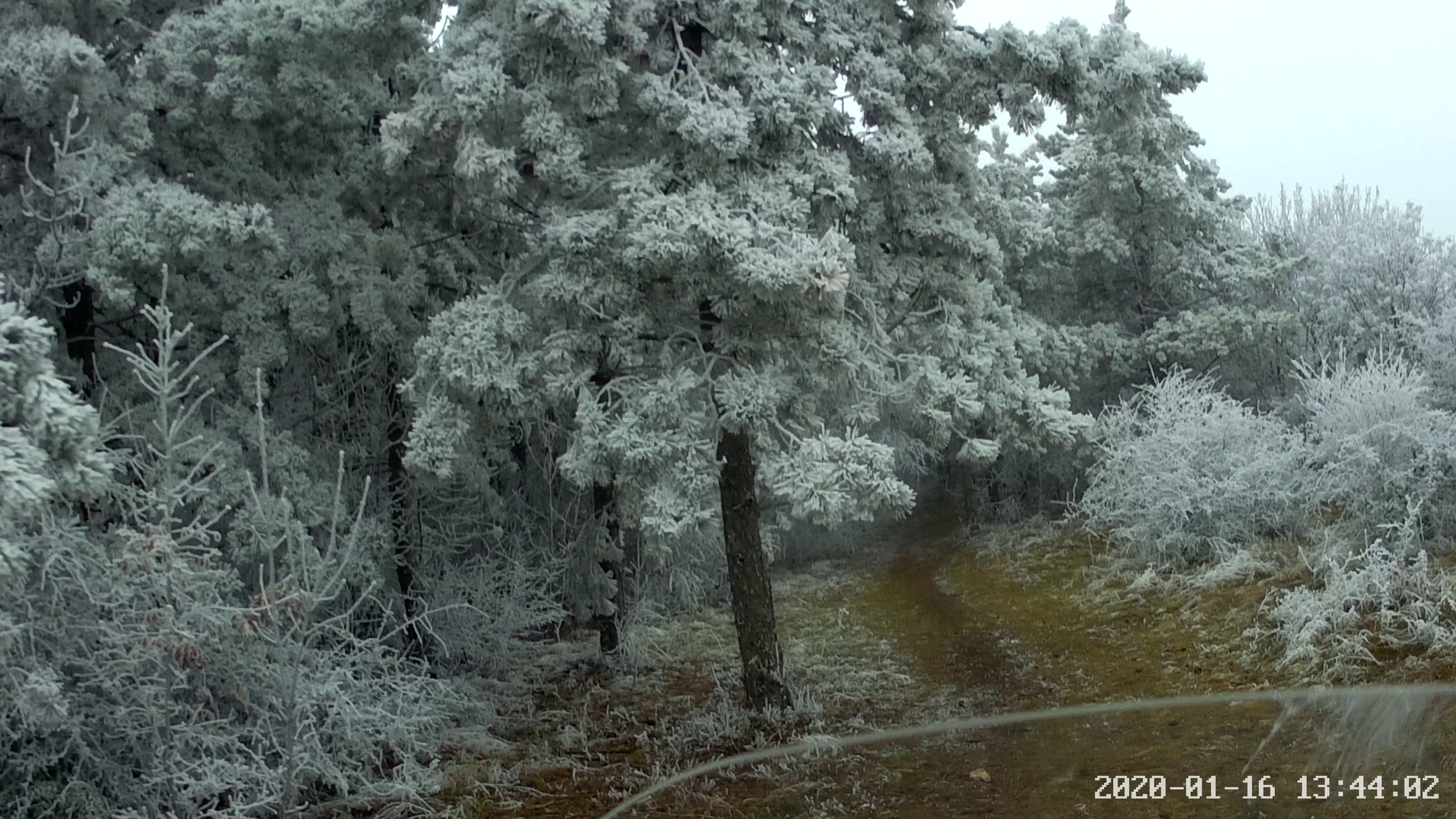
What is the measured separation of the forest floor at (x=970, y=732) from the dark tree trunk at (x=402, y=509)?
1.35m

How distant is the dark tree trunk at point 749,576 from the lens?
891cm

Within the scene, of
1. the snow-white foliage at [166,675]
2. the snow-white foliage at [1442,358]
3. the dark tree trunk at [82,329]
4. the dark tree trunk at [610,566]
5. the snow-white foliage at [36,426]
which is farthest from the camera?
the snow-white foliage at [1442,358]

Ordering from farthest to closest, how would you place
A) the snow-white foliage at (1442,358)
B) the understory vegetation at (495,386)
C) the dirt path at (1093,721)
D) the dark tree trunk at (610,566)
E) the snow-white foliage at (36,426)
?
the snow-white foliage at (1442,358) → the dark tree trunk at (610,566) → the understory vegetation at (495,386) → the dirt path at (1093,721) → the snow-white foliage at (36,426)

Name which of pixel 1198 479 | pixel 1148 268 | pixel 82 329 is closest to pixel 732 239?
pixel 82 329

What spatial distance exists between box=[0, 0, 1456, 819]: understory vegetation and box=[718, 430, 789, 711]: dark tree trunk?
33 mm

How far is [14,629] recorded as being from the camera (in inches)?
219

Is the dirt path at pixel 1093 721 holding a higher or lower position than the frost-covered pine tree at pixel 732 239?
lower

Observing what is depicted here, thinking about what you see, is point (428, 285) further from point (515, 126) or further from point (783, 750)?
point (783, 750)

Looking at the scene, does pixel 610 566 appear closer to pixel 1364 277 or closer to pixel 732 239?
pixel 732 239

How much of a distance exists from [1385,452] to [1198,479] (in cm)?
205

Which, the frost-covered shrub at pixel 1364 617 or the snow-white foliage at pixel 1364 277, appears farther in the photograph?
the snow-white foliage at pixel 1364 277

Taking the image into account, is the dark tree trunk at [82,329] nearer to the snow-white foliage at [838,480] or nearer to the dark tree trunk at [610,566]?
the dark tree trunk at [610,566]

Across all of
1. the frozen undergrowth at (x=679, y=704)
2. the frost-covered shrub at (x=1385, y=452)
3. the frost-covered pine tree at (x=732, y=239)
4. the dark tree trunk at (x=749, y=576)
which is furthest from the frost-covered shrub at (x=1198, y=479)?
the dark tree trunk at (x=749, y=576)

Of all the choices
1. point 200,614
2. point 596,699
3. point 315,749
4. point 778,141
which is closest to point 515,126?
point 778,141
